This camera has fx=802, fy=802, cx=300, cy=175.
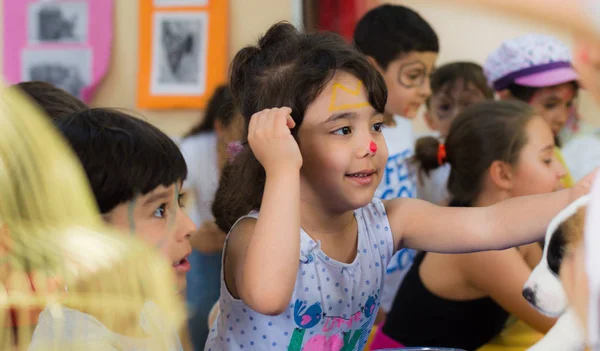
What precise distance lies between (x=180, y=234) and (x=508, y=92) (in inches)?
50.0

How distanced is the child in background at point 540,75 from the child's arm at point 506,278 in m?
0.66

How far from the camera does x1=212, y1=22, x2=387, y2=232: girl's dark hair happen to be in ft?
3.10

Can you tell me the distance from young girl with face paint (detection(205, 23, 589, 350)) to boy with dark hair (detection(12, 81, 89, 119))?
0.86ft

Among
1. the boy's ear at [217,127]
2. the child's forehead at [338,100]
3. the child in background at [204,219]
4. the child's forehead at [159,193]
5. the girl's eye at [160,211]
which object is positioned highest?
the child's forehead at [338,100]

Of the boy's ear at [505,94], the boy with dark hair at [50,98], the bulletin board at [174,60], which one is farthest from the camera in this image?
the bulletin board at [174,60]

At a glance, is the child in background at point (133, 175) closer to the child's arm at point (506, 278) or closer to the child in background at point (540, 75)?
the child's arm at point (506, 278)

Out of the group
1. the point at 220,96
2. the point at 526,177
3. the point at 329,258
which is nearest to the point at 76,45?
the point at 220,96

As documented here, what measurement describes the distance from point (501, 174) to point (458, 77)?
2.15 feet

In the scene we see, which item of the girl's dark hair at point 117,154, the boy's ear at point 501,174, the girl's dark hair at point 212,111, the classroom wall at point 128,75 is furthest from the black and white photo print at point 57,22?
the girl's dark hair at point 117,154

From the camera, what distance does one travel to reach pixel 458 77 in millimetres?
2068

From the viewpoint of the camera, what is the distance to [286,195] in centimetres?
82

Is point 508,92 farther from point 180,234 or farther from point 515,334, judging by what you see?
point 180,234

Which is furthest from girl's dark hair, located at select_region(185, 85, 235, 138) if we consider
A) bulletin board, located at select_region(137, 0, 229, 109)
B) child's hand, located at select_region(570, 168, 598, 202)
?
child's hand, located at select_region(570, 168, 598, 202)

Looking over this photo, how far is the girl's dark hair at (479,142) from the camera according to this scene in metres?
1.45
